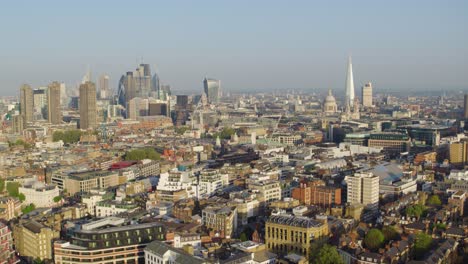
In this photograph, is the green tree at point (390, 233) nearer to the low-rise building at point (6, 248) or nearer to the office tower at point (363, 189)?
the office tower at point (363, 189)

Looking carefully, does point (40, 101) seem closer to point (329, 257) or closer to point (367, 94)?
point (367, 94)

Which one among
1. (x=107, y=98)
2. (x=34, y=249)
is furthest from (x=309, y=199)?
(x=107, y=98)

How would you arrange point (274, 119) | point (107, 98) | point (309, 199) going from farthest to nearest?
point (107, 98) → point (274, 119) → point (309, 199)

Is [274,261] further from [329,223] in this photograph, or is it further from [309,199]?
[309,199]

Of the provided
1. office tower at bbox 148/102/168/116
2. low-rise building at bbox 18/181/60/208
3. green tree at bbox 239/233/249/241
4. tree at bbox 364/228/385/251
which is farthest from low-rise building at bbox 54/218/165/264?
office tower at bbox 148/102/168/116

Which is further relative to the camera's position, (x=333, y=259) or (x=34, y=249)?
(x=34, y=249)

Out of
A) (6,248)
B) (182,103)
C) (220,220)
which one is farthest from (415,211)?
(182,103)
